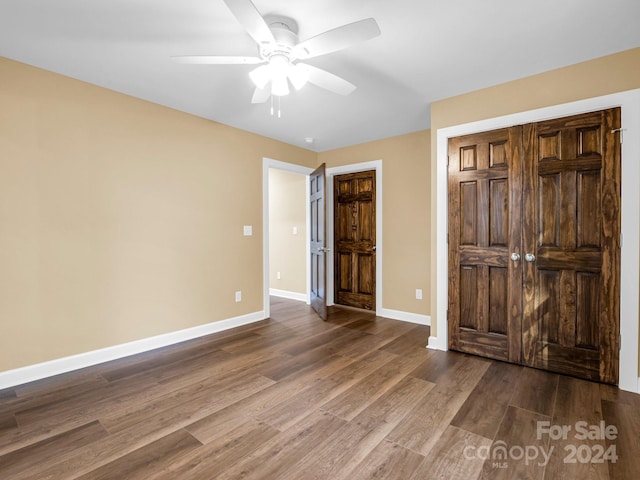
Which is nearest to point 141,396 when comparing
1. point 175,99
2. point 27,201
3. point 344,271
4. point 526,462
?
point 27,201

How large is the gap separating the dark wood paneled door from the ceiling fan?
251 centimetres

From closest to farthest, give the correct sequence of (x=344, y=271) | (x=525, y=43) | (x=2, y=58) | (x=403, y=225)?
(x=525, y=43) → (x=2, y=58) → (x=403, y=225) → (x=344, y=271)

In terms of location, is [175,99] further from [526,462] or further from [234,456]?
[526,462]

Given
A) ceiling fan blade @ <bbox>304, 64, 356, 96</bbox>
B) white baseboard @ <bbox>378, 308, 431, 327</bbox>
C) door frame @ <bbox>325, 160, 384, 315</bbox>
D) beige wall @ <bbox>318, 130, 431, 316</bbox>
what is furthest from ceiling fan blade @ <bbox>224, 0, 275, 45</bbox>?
white baseboard @ <bbox>378, 308, 431, 327</bbox>

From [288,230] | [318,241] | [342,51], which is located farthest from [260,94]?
Result: [288,230]

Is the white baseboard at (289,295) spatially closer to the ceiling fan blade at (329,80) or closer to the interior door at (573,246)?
the interior door at (573,246)

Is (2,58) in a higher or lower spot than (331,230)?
higher

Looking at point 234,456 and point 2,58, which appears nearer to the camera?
point 234,456

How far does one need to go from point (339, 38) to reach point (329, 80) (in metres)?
0.46

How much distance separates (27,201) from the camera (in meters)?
2.44

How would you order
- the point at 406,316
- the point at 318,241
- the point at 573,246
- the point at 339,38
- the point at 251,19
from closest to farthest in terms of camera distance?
the point at 251,19, the point at 339,38, the point at 573,246, the point at 406,316, the point at 318,241

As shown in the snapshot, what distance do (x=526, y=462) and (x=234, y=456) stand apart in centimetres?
154

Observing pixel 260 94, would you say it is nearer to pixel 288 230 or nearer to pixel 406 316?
pixel 406 316

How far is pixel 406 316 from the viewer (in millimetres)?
4176
